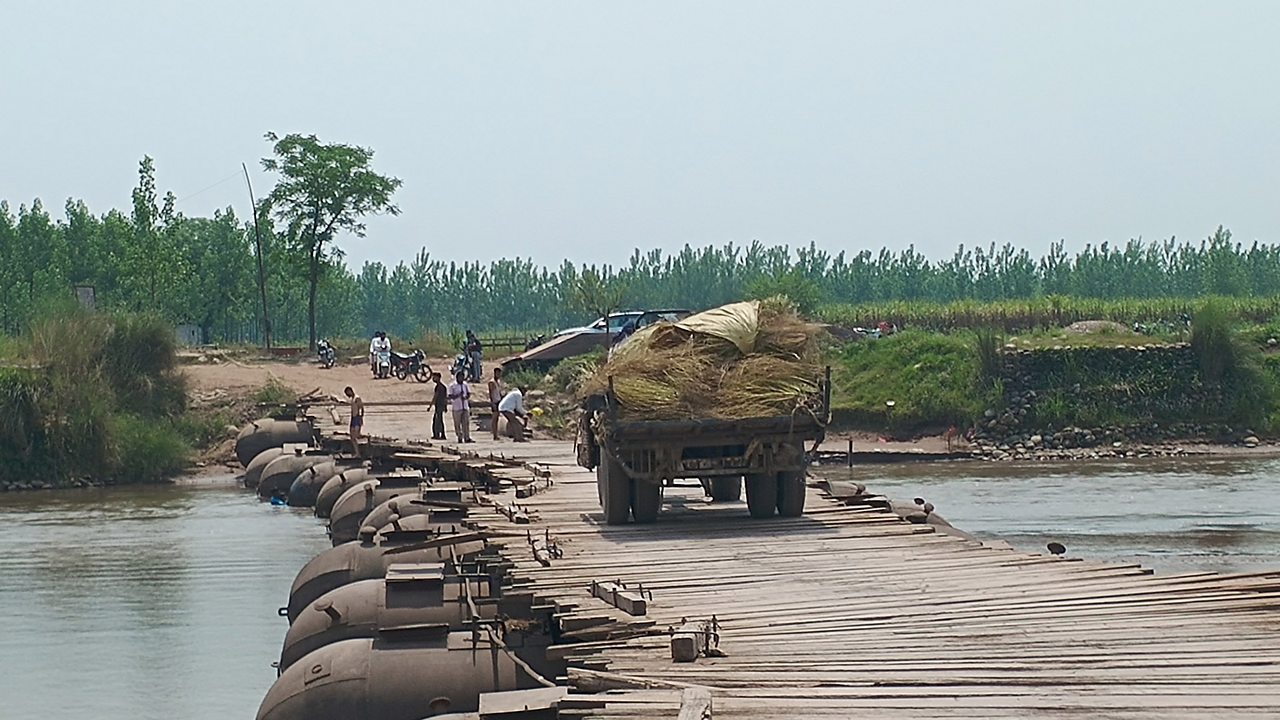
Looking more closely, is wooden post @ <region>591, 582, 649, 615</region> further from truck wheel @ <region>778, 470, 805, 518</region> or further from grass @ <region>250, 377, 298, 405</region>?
grass @ <region>250, 377, 298, 405</region>

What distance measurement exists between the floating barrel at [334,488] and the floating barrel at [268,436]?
372 inches

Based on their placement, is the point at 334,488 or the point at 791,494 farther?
the point at 334,488

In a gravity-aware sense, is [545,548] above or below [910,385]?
below

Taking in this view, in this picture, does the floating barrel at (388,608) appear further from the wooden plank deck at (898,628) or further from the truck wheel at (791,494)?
the truck wheel at (791,494)

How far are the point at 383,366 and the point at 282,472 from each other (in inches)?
606

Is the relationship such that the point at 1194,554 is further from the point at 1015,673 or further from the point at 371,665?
the point at 1015,673

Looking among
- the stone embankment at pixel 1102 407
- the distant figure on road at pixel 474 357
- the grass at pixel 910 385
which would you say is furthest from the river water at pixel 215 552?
the distant figure on road at pixel 474 357

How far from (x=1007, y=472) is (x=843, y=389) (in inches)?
357

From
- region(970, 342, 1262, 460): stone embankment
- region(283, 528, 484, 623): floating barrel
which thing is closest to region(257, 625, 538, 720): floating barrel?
region(283, 528, 484, 623): floating barrel

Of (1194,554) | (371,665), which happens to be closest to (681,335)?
(371,665)

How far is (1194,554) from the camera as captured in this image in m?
25.5

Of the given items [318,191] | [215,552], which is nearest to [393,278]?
[318,191]

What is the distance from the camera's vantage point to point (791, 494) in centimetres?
1638

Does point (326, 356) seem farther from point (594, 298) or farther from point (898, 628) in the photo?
point (898, 628)
